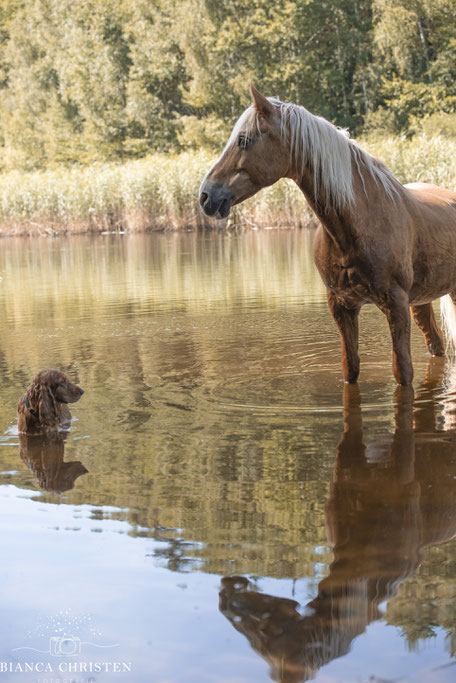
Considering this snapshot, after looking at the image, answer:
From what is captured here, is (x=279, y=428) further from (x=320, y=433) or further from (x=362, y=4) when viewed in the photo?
(x=362, y=4)

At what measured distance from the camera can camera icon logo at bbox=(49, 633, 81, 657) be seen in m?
2.69

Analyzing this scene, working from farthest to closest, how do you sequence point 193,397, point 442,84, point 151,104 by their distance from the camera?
point 151,104, point 442,84, point 193,397

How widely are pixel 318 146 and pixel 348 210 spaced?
0.46 meters

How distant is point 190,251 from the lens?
890 inches

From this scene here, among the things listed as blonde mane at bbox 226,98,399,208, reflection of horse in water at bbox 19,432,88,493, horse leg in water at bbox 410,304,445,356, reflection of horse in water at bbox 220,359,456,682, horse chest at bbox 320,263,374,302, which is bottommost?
reflection of horse in water at bbox 19,432,88,493

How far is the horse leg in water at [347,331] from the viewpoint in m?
6.20

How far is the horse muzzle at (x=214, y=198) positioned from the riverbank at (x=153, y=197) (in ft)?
67.3

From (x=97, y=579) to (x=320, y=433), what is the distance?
2274 millimetres

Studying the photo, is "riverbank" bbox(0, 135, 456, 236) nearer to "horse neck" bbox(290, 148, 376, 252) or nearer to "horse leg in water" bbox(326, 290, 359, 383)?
"horse leg in water" bbox(326, 290, 359, 383)

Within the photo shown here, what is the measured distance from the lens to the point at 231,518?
3.76 meters

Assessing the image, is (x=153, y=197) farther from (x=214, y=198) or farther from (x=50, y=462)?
(x=50, y=462)

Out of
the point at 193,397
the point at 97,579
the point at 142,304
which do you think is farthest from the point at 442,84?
the point at 97,579

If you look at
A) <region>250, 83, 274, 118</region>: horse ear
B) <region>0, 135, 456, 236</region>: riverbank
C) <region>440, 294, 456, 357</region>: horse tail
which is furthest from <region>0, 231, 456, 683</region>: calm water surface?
<region>0, 135, 456, 236</region>: riverbank

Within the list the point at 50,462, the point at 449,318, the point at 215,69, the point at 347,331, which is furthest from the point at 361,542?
the point at 215,69
